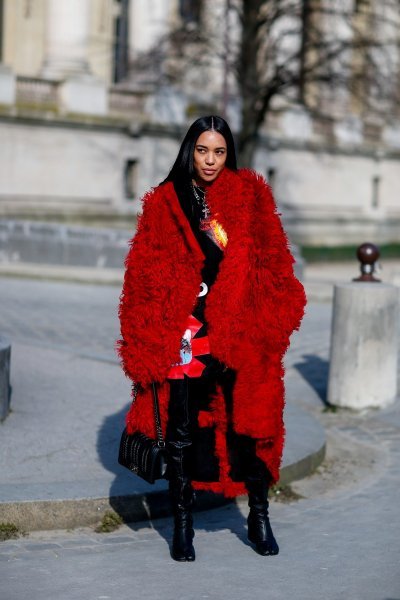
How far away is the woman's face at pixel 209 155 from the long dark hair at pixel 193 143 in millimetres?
19

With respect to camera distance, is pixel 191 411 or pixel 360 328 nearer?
pixel 191 411

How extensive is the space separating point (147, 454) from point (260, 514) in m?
0.64

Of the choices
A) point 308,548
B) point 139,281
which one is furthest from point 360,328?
point 139,281

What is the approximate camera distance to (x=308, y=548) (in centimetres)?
648

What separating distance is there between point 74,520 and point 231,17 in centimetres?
3370

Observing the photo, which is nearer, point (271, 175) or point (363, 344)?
point (363, 344)

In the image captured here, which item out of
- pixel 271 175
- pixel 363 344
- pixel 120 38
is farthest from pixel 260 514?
pixel 271 175

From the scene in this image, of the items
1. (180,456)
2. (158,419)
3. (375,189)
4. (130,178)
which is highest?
(158,419)

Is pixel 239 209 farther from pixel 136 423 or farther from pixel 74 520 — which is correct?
pixel 74 520

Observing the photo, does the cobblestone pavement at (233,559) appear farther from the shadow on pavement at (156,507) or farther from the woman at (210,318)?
the woman at (210,318)

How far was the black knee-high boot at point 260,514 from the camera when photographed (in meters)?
6.08

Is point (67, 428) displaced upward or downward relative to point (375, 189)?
upward

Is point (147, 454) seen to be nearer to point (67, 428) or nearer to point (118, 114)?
point (67, 428)

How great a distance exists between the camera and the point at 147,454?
590cm
